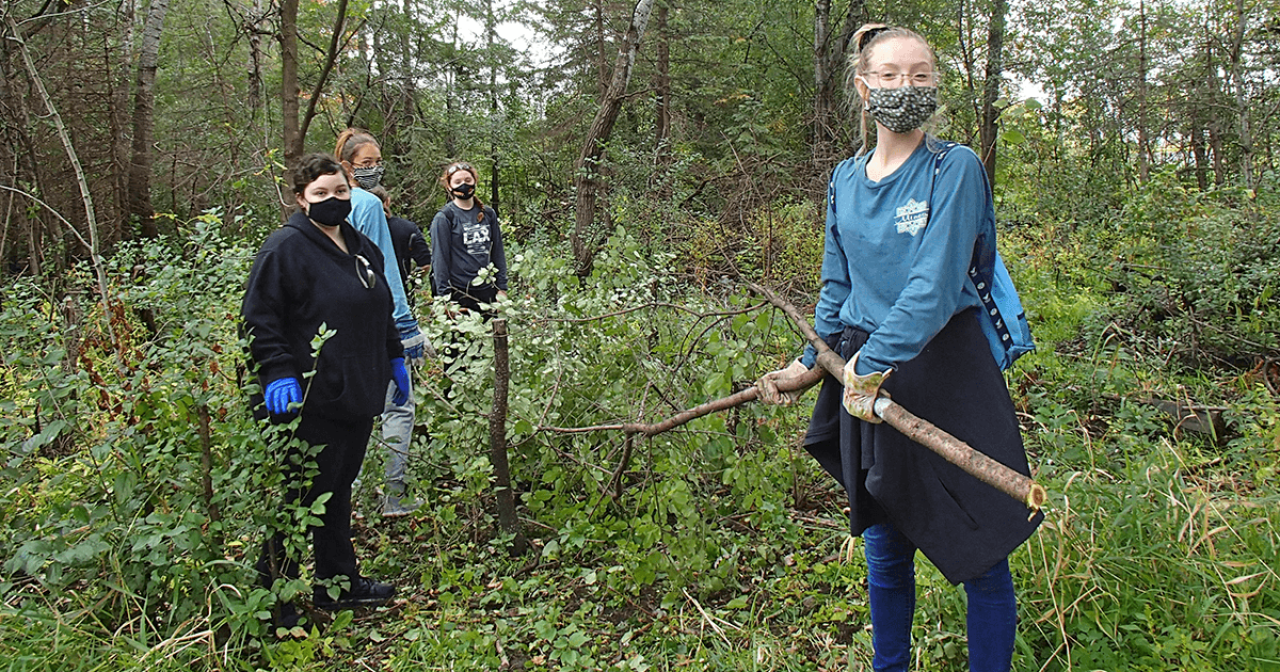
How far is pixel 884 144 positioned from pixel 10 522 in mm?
3150

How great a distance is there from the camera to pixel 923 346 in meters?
1.74

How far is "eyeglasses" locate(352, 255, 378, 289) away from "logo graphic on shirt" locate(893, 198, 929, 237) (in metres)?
2.14

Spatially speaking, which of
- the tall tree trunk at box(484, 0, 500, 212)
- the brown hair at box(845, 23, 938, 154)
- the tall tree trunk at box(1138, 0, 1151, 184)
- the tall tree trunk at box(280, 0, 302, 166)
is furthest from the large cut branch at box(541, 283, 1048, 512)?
the tall tree trunk at box(1138, 0, 1151, 184)

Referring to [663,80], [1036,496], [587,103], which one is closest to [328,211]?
[1036,496]

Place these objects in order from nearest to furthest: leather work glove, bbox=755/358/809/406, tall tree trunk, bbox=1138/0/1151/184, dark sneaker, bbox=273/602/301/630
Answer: leather work glove, bbox=755/358/809/406, dark sneaker, bbox=273/602/301/630, tall tree trunk, bbox=1138/0/1151/184

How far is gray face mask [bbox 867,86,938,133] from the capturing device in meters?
1.86

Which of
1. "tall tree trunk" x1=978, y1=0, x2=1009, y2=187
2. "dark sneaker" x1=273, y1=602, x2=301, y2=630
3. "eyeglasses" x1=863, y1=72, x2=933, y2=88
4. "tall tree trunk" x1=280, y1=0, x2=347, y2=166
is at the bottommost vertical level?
"dark sneaker" x1=273, y1=602, x2=301, y2=630

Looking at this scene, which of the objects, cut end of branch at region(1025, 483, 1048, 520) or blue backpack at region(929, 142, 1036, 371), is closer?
cut end of branch at region(1025, 483, 1048, 520)

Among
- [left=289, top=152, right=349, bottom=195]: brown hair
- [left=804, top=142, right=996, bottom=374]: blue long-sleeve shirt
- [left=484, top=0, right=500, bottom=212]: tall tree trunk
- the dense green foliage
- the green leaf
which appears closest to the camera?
[left=804, top=142, right=996, bottom=374]: blue long-sleeve shirt

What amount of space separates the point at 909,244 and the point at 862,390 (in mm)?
376

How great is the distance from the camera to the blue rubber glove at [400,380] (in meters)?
3.44

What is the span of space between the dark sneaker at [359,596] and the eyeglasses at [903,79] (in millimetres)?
2786

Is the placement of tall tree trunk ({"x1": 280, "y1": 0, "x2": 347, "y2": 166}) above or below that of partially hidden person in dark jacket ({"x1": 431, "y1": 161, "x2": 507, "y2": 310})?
above

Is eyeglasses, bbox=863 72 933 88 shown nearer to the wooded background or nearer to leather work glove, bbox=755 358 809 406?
leather work glove, bbox=755 358 809 406
